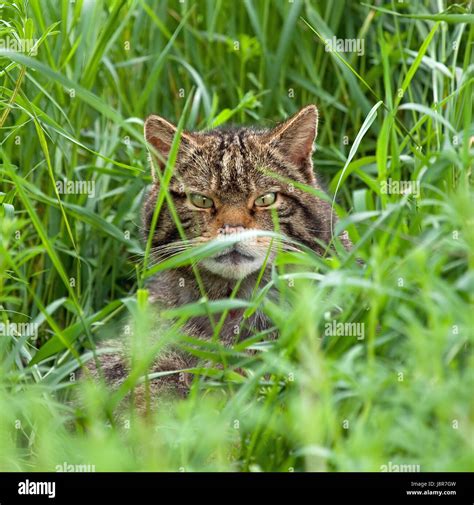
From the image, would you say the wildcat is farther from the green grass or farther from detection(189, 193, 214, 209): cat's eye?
the green grass

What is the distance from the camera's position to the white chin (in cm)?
387

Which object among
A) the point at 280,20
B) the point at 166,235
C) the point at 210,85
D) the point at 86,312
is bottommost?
the point at 86,312

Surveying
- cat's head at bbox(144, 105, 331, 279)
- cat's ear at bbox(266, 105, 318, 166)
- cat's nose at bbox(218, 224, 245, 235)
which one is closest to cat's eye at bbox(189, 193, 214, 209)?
cat's head at bbox(144, 105, 331, 279)

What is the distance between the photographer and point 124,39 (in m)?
5.43

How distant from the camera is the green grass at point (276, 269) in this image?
2473 mm

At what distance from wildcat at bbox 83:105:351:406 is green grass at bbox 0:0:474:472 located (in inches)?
8.5

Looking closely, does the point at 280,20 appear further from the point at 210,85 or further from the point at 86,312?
the point at 86,312

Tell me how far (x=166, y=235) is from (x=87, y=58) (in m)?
1.06

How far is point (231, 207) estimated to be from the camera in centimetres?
401

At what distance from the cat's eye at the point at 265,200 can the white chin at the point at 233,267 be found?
0.30 m

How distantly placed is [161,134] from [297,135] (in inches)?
24.1

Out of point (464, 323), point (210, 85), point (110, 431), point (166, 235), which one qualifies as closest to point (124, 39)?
point (210, 85)
